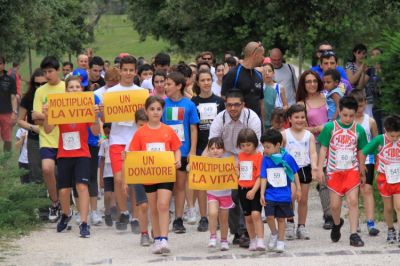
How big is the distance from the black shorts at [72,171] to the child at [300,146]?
2468 millimetres

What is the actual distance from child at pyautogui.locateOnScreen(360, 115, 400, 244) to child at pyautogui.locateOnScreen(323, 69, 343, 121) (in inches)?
69.4

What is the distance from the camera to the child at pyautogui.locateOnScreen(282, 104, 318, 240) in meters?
12.5

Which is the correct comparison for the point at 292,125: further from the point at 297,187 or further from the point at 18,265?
the point at 18,265

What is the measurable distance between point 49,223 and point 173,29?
23.1m

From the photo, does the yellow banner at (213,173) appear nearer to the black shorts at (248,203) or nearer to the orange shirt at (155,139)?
the black shorts at (248,203)

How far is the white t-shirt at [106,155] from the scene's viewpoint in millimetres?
14469

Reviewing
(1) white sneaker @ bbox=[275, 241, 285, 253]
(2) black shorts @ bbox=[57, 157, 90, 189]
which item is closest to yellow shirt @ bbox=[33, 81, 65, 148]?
(2) black shorts @ bbox=[57, 157, 90, 189]

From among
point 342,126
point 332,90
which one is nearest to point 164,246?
point 342,126

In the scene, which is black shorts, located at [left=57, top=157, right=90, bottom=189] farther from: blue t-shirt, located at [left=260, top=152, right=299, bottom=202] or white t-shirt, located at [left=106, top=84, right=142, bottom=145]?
blue t-shirt, located at [left=260, top=152, right=299, bottom=202]

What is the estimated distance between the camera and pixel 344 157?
1206cm

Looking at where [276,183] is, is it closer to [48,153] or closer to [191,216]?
[191,216]

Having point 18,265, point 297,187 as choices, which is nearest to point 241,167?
point 297,187

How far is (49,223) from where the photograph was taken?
47.8 feet

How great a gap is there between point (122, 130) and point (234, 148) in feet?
6.14
